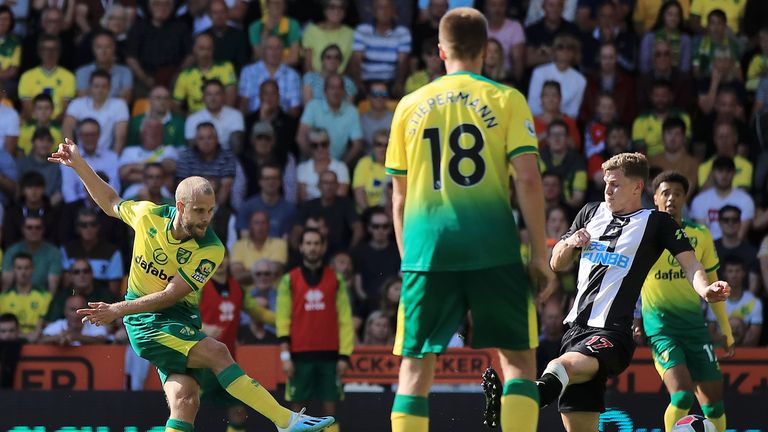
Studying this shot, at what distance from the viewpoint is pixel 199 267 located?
866cm

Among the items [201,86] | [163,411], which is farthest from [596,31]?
[163,411]

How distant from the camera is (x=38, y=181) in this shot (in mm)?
14523

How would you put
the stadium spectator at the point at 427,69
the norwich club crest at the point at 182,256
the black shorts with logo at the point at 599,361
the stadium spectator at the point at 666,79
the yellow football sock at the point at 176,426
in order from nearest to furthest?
the black shorts with logo at the point at 599,361
the yellow football sock at the point at 176,426
the norwich club crest at the point at 182,256
the stadium spectator at the point at 427,69
the stadium spectator at the point at 666,79

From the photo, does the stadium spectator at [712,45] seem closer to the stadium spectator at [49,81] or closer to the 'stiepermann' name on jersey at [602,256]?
the stadium spectator at [49,81]

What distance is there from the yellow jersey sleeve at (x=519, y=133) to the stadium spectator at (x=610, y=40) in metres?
9.62

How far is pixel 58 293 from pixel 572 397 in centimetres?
728

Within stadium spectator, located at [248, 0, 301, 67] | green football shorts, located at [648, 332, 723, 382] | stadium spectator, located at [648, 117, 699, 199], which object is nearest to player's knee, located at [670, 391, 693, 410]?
green football shorts, located at [648, 332, 723, 382]

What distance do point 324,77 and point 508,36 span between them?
7.36 ft

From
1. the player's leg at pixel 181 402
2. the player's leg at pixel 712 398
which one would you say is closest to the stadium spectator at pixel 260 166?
the player's leg at pixel 712 398

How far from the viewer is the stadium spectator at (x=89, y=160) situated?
14734 mm

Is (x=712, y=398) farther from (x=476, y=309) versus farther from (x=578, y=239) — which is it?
(x=476, y=309)

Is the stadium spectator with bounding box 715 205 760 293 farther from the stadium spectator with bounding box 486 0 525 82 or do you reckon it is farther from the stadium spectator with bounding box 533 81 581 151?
the stadium spectator with bounding box 486 0 525 82

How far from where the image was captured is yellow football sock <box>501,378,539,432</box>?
632 cm

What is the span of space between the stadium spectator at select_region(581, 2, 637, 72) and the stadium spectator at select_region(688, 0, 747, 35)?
2.67 ft
